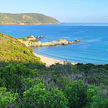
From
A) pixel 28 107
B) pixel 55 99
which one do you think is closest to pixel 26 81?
pixel 28 107

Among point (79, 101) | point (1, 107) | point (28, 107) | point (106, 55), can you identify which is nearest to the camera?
point (1, 107)

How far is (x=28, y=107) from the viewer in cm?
538

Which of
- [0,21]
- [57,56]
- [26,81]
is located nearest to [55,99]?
[26,81]

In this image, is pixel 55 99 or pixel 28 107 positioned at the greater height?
pixel 55 99

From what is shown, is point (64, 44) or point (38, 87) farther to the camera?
point (64, 44)

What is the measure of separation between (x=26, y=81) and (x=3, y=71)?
229cm

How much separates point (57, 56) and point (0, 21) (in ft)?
585

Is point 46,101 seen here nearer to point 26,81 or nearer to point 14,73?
point 26,81

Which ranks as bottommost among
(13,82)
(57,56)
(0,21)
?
(57,56)

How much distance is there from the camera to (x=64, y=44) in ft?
178

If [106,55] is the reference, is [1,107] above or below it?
above

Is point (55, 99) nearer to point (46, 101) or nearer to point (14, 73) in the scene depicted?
point (46, 101)

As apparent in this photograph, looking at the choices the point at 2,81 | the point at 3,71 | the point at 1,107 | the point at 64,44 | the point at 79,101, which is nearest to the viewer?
the point at 1,107

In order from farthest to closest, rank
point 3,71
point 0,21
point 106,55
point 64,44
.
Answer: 1. point 0,21
2. point 64,44
3. point 106,55
4. point 3,71
